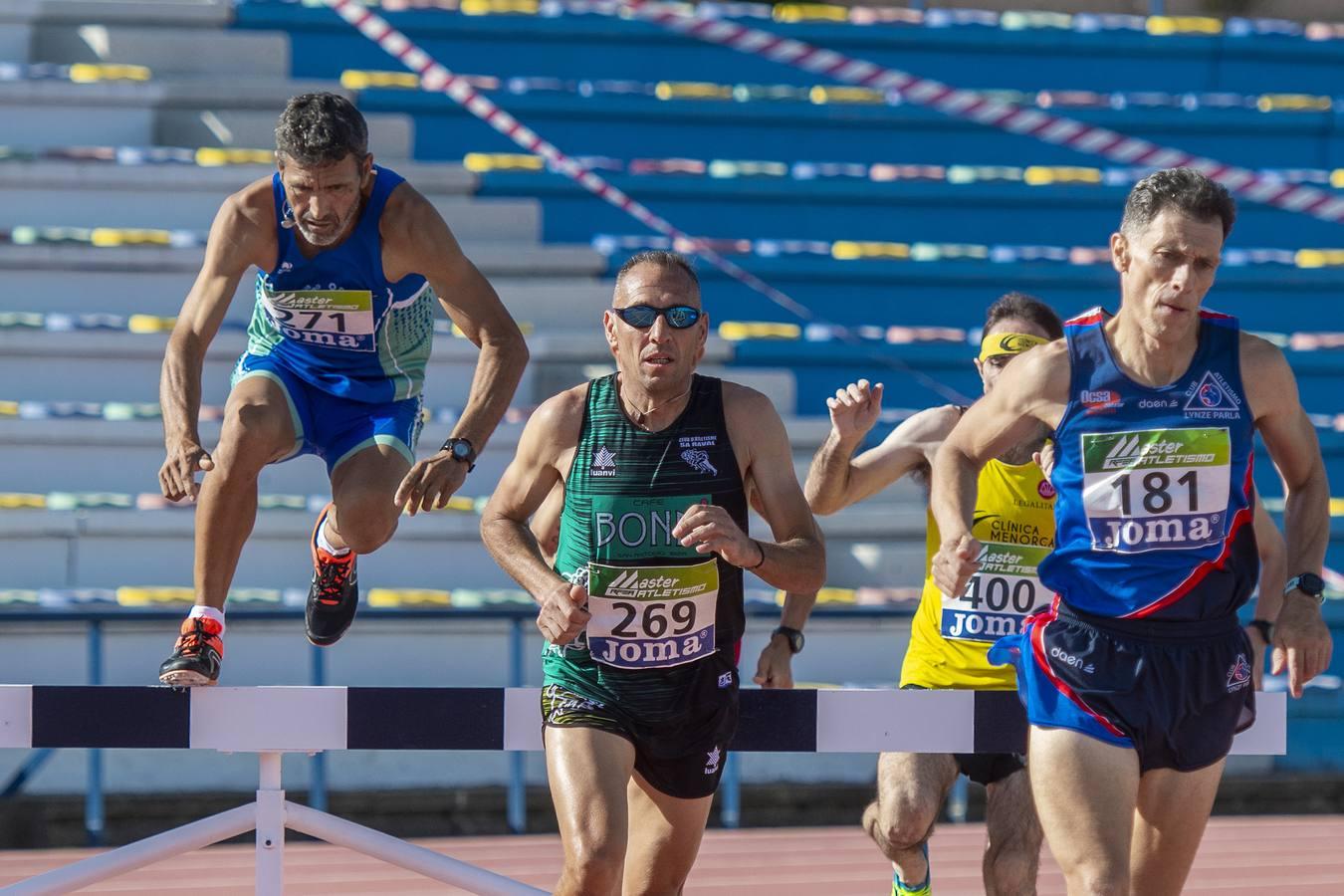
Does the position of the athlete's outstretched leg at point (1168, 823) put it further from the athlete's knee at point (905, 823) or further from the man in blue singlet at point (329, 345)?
the man in blue singlet at point (329, 345)

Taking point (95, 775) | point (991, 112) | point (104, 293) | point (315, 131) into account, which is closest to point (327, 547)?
point (315, 131)

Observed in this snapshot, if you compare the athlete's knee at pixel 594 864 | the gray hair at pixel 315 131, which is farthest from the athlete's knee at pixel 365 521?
the athlete's knee at pixel 594 864

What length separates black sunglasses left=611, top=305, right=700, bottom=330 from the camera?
3.56m

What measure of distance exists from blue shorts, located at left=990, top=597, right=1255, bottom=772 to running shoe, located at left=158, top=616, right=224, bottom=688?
5.71 ft

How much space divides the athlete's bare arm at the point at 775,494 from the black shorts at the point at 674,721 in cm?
26

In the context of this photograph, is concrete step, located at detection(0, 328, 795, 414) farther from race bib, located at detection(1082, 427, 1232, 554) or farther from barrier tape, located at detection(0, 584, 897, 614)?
race bib, located at detection(1082, 427, 1232, 554)

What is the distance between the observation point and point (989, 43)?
10.3m

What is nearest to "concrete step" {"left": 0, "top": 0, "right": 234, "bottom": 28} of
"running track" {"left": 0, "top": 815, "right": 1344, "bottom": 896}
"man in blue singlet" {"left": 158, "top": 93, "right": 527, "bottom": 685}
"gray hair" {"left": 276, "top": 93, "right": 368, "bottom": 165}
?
"running track" {"left": 0, "top": 815, "right": 1344, "bottom": 896}

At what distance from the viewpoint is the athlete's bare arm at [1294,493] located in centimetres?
337

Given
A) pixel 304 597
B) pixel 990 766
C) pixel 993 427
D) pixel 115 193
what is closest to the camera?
pixel 993 427

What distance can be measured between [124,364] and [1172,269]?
615 cm

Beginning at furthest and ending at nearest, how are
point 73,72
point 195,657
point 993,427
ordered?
1. point 73,72
2. point 195,657
3. point 993,427

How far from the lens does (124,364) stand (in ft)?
27.4

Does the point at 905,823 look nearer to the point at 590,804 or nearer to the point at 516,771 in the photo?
the point at 590,804
